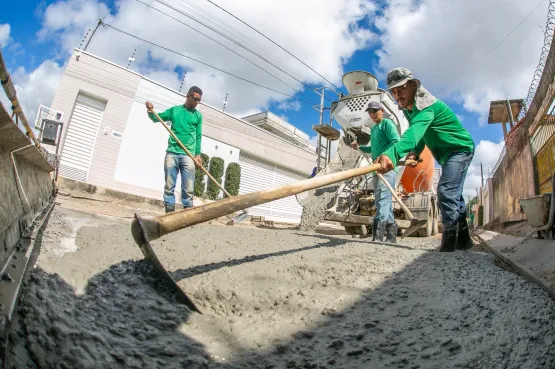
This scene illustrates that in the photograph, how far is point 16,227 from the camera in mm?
1722

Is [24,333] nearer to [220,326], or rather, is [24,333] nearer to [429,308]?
[220,326]

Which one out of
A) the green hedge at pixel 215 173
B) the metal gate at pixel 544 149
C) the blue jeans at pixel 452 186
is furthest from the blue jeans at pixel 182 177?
the green hedge at pixel 215 173

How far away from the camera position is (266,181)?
16547 millimetres

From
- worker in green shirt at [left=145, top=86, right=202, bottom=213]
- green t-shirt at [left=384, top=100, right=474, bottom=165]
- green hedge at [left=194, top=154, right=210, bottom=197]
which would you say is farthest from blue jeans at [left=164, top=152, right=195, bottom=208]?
green hedge at [left=194, top=154, right=210, bottom=197]

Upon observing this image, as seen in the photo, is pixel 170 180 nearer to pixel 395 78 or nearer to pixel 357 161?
pixel 395 78

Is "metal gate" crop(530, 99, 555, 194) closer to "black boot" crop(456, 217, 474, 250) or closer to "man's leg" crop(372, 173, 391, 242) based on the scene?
"black boot" crop(456, 217, 474, 250)

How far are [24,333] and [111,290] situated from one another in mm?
614

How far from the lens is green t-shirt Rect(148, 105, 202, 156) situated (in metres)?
4.61

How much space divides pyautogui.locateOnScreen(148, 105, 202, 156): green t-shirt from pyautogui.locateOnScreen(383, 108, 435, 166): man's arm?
278cm

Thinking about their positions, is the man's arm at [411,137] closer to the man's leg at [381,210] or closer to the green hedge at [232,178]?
the man's leg at [381,210]

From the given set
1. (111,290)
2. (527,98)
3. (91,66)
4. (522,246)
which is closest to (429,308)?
(111,290)

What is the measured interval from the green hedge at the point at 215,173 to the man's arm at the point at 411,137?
10965 millimetres

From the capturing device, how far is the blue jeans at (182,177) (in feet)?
14.5

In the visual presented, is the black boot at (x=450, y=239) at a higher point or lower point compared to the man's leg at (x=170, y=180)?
lower
